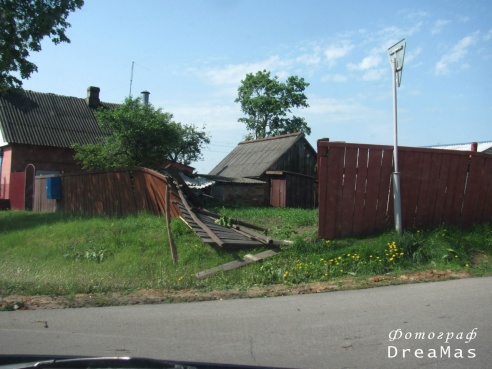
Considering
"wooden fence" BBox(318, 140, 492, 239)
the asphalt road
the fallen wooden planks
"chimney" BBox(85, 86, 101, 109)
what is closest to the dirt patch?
the asphalt road

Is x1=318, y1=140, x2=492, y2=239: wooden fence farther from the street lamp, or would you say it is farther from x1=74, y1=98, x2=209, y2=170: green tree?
x1=74, y1=98, x2=209, y2=170: green tree

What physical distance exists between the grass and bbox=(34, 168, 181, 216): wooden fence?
3.39ft

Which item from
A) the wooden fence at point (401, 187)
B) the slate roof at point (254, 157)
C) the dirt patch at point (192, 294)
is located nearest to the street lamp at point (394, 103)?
the wooden fence at point (401, 187)

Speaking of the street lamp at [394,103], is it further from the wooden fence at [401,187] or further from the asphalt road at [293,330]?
the asphalt road at [293,330]

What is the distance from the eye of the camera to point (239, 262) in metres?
8.88

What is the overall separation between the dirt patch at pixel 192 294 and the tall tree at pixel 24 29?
1158 cm

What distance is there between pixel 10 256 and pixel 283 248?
5999 millimetres

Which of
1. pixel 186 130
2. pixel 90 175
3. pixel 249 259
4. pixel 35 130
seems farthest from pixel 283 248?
pixel 186 130

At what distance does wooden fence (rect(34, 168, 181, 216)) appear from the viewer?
12.5 meters

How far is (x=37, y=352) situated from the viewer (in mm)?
4809

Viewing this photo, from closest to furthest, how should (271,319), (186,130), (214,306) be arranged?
(271,319) < (214,306) < (186,130)

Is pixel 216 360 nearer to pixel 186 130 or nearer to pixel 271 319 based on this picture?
pixel 271 319

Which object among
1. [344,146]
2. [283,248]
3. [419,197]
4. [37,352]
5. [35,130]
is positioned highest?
[35,130]

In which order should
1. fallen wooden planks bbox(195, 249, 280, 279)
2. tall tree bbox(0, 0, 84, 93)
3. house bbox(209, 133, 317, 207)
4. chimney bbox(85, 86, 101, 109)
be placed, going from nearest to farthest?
fallen wooden planks bbox(195, 249, 280, 279) → tall tree bbox(0, 0, 84, 93) → house bbox(209, 133, 317, 207) → chimney bbox(85, 86, 101, 109)
